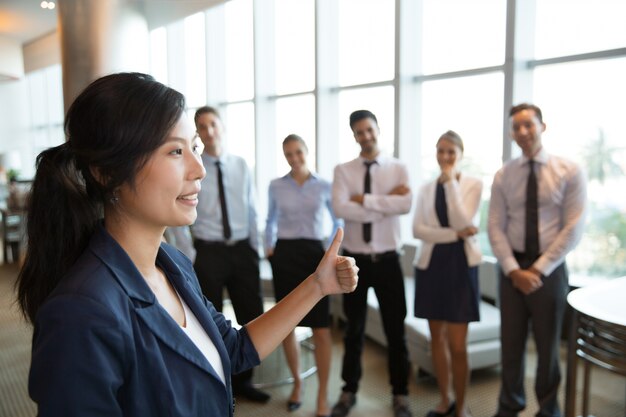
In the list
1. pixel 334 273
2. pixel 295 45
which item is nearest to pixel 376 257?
pixel 334 273

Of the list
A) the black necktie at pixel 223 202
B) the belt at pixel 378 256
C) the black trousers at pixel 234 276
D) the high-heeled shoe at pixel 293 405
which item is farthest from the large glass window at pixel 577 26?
the high-heeled shoe at pixel 293 405

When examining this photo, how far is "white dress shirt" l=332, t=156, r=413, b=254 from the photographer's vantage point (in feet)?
10.0

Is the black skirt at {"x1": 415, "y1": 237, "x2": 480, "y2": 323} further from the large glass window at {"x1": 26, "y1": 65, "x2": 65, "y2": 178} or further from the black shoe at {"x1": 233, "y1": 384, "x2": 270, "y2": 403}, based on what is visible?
the large glass window at {"x1": 26, "y1": 65, "x2": 65, "y2": 178}

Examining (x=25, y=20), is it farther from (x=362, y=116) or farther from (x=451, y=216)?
(x=451, y=216)

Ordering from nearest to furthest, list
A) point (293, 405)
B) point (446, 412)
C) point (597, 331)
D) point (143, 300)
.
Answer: point (143, 300) → point (597, 331) → point (446, 412) → point (293, 405)

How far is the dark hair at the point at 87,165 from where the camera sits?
0.97 meters

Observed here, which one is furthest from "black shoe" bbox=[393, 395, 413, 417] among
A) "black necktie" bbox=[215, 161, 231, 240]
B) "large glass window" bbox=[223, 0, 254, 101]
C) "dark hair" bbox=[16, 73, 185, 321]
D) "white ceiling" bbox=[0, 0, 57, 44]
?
"white ceiling" bbox=[0, 0, 57, 44]

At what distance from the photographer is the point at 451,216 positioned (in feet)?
9.65

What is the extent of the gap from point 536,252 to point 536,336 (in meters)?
0.46

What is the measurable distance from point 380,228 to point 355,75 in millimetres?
3173

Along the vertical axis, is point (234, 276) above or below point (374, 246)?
below

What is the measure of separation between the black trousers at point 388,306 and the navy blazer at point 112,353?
197 centimetres

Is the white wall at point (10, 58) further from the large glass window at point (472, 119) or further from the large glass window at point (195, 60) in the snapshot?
the large glass window at point (472, 119)

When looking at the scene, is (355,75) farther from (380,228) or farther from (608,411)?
(608,411)
